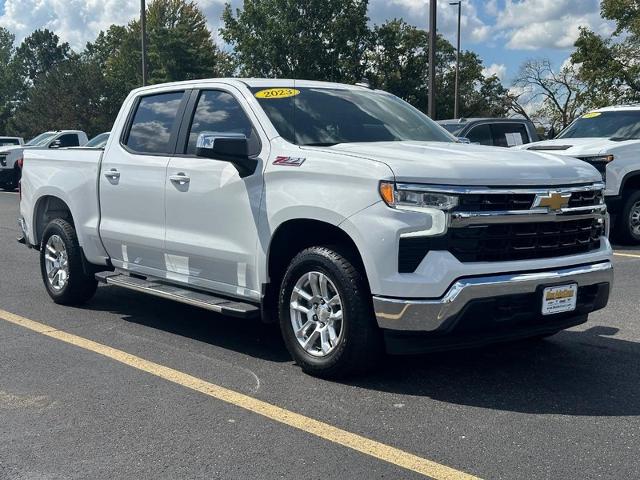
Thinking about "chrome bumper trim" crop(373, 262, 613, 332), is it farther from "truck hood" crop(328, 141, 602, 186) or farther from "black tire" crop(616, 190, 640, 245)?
"black tire" crop(616, 190, 640, 245)

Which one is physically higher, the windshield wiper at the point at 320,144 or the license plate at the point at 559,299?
the windshield wiper at the point at 320,144

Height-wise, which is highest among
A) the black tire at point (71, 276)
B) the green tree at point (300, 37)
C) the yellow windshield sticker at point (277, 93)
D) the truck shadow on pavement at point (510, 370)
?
the green tree at point (300, 37)

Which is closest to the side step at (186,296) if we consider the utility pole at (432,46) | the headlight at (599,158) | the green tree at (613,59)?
the headlight at (599,158)

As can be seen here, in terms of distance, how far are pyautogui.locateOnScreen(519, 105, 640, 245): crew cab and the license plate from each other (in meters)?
6.36

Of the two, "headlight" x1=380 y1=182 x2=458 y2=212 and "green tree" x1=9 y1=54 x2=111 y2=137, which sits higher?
"green tree" x1=9 y1=54 x2=111 y2=137

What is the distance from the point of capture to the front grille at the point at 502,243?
14.5 feet

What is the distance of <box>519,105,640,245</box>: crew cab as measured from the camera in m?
11.0

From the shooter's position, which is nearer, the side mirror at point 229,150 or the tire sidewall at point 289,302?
the tire sidewall at point 289,302

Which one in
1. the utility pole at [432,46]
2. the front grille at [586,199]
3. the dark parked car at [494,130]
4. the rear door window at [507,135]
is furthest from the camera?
the utility pole at [432,46]

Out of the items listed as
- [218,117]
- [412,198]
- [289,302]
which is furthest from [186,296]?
[412,198]

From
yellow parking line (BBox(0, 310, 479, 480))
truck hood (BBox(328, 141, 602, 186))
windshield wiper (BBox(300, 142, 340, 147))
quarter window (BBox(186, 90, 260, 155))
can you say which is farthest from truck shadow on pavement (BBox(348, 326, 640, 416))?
quarter window (BBox(186, 90, 260, 155))

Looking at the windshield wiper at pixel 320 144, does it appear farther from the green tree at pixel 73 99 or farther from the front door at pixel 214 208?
the green tree at pixel 73 99

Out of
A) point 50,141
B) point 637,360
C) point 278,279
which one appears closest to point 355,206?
point 278,279

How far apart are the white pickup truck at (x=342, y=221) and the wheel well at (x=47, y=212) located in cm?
83
